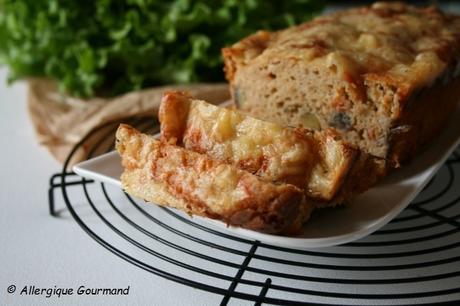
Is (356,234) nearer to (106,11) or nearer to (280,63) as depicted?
(280,63)

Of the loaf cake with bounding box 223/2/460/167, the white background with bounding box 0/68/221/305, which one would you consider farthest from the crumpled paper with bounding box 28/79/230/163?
the loaf cake with bounding box 223/2/460/167

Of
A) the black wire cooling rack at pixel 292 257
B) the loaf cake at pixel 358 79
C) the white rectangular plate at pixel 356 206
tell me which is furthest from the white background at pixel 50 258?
the loaf cake at pixel 358 79

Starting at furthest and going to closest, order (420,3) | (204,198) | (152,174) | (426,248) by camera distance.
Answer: (420,3), (426,248), (152,174), (204,198)

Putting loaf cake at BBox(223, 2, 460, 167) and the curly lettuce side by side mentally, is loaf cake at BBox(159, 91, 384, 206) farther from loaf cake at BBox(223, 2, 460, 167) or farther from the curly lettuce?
the curly lettuce

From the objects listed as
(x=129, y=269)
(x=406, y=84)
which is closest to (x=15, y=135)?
(x=129, y=269)

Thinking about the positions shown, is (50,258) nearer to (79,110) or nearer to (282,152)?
(282,152)

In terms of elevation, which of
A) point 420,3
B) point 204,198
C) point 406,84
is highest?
point 406,84

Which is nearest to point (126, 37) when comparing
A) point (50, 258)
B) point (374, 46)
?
point (374, 46)

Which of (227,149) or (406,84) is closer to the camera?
(227,149)
